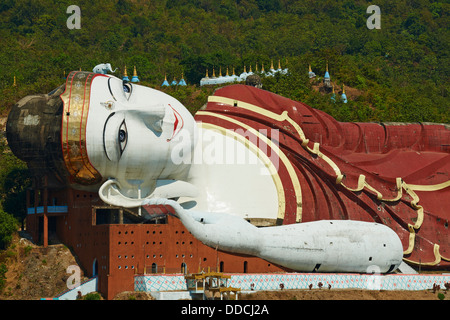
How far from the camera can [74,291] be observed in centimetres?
2362

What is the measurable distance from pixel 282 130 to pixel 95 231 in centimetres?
614

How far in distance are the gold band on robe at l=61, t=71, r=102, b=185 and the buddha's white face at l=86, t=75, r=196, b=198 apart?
135mm

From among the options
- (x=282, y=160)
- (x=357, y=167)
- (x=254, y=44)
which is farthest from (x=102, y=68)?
(x=254, y=44)

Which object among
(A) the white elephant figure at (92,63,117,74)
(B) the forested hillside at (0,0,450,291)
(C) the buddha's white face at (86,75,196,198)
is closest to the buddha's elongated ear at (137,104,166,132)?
(C) the buddha's white face at (86,75,196,198)

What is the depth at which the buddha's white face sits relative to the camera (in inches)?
936

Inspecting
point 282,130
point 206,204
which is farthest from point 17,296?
point 282,130

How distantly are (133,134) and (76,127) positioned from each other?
143 cm

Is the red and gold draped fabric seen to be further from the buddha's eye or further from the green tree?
the green tree

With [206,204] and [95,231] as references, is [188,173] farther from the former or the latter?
[95,231]

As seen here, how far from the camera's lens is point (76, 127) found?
23.7m

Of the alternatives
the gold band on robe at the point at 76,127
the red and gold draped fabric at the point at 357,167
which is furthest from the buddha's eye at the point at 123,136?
the red and gold draped fabric at the point at 357,167

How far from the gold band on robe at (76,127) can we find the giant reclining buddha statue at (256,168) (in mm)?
25

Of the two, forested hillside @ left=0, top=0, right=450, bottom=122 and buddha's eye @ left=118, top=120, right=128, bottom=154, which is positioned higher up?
forested hillside @ left=0, top=0, right=450, bottom=122

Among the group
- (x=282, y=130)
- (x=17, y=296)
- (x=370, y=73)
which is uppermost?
(x=370, y=73)
